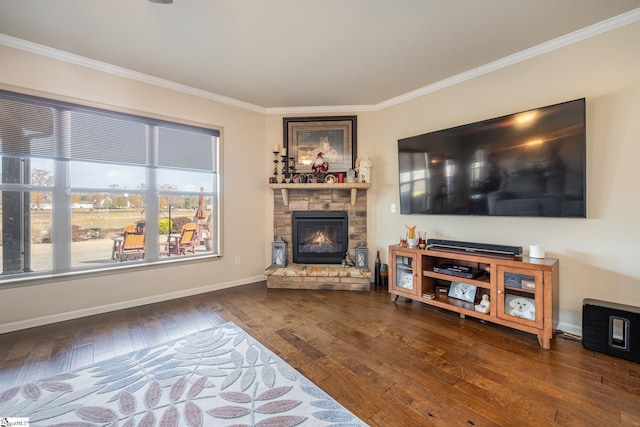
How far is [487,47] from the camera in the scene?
2461mm

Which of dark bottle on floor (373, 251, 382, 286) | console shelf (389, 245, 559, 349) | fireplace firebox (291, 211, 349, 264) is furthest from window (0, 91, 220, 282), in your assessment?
console shelf (389, 245, 559, 349)

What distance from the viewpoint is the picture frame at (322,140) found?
12.8ft

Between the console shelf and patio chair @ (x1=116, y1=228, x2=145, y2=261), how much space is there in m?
3.05

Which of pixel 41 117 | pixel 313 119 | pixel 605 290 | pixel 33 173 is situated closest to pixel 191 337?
pixel 33 173

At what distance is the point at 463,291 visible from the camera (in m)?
2.69

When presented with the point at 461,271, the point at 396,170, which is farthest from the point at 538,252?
the point at 396,170

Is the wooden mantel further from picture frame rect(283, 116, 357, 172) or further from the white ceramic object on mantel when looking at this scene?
the white ceramic object on mantel

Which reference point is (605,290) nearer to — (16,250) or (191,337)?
(191,337)

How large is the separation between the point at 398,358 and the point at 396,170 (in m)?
2.49

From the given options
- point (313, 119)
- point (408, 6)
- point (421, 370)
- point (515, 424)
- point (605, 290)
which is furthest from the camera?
point (313, 119)

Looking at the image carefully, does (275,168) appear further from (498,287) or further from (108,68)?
(498,287)

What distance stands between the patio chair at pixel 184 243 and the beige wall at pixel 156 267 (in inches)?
7.5

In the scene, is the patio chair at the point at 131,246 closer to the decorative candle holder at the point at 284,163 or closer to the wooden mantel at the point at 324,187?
the wooden mantel at the point at 324,187

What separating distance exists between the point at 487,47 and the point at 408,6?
1.07 metres
